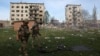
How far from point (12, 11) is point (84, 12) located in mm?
52203

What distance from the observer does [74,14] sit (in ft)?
627

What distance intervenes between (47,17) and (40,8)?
29.1 ft

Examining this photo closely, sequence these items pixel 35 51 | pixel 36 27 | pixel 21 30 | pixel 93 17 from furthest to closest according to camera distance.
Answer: pixel 93 17 < pixel 36 27 < pixel 35 51 < pixel 21 30

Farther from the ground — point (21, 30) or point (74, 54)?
point (21, 30)

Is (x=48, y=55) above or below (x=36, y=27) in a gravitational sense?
below

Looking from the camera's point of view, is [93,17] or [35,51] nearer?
[35,51]

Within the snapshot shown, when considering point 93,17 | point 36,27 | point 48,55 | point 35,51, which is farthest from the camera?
point 93,17

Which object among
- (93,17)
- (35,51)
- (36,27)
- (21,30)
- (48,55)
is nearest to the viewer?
(21,30)

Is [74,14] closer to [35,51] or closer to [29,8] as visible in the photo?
[29,8]

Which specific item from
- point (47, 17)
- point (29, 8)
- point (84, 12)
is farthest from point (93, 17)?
point (29, 8)

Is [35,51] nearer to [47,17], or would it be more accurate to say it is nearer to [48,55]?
[48,55]

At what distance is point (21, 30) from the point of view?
65.8 ft

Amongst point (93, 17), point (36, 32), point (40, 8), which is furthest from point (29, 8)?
point (36, 32)

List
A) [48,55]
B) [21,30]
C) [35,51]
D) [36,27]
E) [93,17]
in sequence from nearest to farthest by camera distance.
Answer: [21,30] → [48,55] → [35,51] → [36,27] → [93,17]
